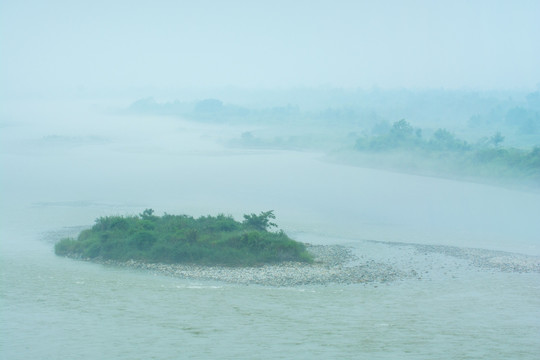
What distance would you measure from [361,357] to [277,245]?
7.46m

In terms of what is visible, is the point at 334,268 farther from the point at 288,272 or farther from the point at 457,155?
the point at 457,155

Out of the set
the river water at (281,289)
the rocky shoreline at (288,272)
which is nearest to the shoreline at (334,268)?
the rocky shoreline at (288,272)

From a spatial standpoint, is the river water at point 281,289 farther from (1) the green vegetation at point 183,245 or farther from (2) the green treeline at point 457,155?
(2) the green treeline at point 457,155

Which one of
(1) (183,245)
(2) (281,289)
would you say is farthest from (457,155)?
(2) (281,289)

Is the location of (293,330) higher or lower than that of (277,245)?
lower

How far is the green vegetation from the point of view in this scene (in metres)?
19.8

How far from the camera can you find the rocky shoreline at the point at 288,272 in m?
18.2

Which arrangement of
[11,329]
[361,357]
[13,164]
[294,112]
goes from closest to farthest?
[361,357] → [11,329] → [13,164] → [294,112]

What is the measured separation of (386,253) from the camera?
22172 mm

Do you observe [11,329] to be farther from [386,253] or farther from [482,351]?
[386,253]

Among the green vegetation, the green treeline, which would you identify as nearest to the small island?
the green vegetation

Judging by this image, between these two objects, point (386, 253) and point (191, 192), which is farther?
point (191, 192)

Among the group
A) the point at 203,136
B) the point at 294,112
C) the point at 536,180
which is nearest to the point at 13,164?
the point at 203,136

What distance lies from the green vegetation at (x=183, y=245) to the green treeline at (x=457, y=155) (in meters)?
25.5
